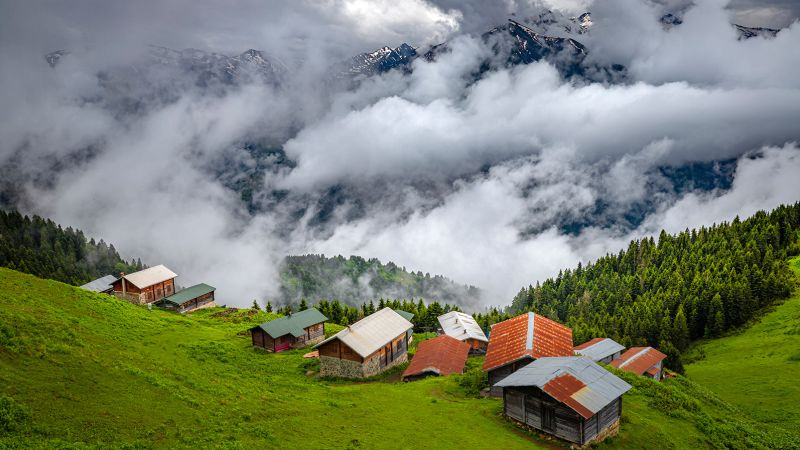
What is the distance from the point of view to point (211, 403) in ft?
127

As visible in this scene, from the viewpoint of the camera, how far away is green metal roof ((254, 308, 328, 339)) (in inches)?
3089

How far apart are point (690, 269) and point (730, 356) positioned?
58736 mm

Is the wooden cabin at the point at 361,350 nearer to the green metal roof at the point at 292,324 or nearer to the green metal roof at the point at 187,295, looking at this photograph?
the green metal roof at the point at 292,324

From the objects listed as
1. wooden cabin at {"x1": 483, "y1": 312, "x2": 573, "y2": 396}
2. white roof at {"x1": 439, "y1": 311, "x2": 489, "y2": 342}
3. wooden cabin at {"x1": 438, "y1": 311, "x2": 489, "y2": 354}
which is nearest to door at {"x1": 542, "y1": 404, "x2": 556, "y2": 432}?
wooden cabin at {"x1": 483, "y1": 312, "x2": 573, "y2": 396}

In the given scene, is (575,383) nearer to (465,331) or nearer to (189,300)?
(465,331)

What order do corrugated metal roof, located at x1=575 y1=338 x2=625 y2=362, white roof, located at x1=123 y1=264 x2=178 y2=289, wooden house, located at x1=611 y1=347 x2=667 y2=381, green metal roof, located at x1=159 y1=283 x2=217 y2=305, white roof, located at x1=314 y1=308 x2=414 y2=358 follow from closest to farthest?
1. white roof, located at x1=314 y1=308 x2=414 y2=358
2. wooden house, located at x1=611 y1=347 x2=667 y2=381
3. corrugated metal roof, located at x1=575 y1=338 x2=625 y2=362
4. white roof, located at x1=123 y1=264 x2=178 y2=289
5. green metal roof, located at x1=159 y1=283 x2=217 y2=305

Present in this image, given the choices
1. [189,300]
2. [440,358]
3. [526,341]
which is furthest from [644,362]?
[189,300]

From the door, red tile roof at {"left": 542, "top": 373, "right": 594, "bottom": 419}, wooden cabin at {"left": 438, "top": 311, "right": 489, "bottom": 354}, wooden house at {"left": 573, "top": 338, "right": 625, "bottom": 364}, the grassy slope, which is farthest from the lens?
wooden cabin at {"left": 438, "top": 311, "right": 489, "bottom": 354}

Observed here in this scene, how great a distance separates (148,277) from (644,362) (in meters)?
98.9

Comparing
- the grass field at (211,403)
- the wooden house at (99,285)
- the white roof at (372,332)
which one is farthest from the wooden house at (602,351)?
the wooden house at (99,285)

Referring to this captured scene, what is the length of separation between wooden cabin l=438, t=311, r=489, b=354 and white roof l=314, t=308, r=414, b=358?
21128 millimetres

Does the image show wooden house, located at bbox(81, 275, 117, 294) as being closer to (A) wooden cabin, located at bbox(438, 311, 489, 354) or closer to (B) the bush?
(A) wooden cabin, located at bbox(438, 311, 489, 354)

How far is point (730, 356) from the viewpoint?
94.4m

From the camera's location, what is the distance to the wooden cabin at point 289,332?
258 feet
